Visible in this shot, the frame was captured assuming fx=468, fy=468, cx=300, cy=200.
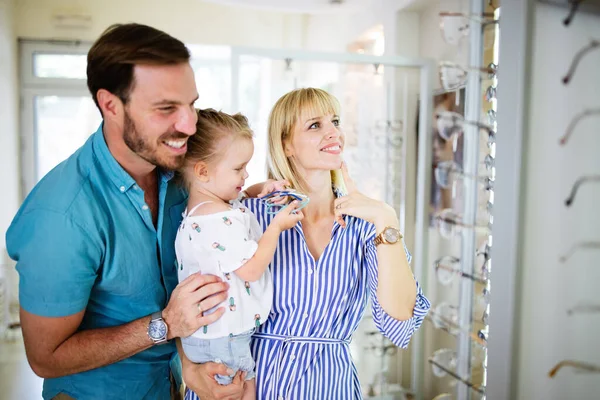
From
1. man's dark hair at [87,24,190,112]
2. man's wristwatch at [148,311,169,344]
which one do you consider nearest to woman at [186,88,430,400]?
man's wristwatch at [148,311,169,344]

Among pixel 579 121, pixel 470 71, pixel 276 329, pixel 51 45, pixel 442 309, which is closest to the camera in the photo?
pixel 579 121

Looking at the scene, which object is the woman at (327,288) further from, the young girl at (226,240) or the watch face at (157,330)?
the watch face at (157,330)

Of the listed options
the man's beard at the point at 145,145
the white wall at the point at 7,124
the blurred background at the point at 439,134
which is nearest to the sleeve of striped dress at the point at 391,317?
the blurred background at the point at 439,134

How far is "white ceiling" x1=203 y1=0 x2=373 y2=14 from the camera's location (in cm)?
325

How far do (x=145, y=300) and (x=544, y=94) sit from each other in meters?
1.04

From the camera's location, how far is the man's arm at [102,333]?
3.38 feet

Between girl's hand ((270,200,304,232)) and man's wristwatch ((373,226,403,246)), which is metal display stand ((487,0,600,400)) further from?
girl's hand ((270,200,304,232))

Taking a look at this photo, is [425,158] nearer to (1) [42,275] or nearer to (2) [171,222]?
(2) [171,222]

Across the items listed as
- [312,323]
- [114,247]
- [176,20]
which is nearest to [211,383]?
[312,323]

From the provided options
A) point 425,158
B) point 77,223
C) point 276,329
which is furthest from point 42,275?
point 425,158

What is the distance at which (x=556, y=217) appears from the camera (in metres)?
1.04

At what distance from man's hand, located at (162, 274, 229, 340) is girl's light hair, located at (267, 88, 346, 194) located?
16.3 inches

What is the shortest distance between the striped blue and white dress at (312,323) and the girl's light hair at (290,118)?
0.64 ft

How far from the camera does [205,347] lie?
3.76 ft
